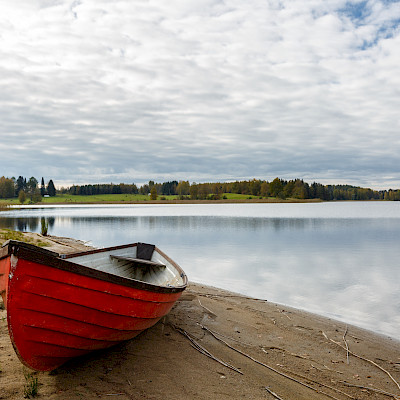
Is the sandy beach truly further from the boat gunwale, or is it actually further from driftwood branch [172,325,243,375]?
the boat gunwale

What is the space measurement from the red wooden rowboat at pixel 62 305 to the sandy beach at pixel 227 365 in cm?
38

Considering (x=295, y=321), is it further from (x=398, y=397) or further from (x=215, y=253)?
(x=215, y=253)

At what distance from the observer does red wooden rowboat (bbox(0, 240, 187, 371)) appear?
4.34 m

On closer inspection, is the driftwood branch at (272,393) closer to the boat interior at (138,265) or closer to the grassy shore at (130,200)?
the boat interior at (138,265)

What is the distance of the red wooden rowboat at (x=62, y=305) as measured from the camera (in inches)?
171

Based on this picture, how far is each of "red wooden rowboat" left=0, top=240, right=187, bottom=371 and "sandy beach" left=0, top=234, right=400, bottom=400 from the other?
376mm

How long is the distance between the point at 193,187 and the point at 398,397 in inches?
5439

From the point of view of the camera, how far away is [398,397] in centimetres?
514

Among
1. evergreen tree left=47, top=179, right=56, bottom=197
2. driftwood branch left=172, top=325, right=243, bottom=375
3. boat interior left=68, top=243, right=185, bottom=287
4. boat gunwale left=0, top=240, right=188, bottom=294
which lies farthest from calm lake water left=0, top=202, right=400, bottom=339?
evergreen tree left=47, top=179, right=56, bottom=197

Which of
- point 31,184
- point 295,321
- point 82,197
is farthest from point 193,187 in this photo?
point 295,321

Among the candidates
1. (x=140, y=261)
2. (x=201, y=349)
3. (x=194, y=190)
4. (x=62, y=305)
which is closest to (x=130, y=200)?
(x=194, y=190)

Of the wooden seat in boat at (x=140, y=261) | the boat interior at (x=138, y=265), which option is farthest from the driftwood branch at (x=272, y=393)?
the wooden seat in boat at (x=140, y=261)

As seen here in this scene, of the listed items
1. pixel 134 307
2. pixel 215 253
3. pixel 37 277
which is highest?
pixel 37 277

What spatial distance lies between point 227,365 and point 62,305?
2718 mm
